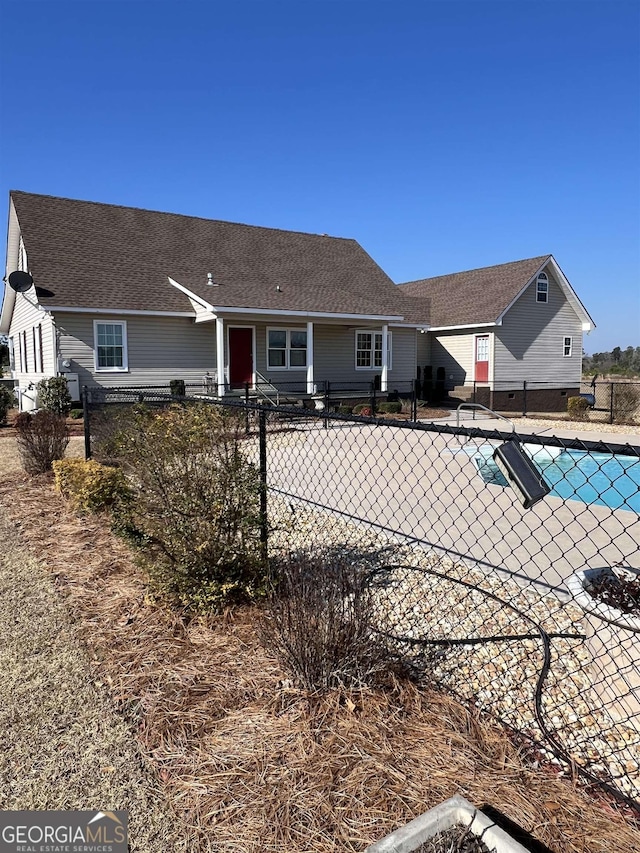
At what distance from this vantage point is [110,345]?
17.5 metres

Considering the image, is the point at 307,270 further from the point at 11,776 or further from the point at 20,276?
the point at 11,776

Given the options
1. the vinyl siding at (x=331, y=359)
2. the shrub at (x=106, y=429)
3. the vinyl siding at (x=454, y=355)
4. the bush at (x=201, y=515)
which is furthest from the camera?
the vinyl siding at (x=454, y=355)

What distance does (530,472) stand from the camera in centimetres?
222

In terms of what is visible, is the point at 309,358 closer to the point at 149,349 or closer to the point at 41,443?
the point at 149,349

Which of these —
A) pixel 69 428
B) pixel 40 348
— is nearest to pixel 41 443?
pixel 69 428

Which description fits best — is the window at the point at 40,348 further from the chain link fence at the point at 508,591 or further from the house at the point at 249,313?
the chain link fence at the point at 508,591

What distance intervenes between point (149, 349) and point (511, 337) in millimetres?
15398

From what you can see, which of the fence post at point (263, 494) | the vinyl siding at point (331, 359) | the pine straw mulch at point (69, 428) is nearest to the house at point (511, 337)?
the vinyl siding at point (331, 359)

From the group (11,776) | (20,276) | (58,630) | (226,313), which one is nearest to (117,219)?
(20,276)

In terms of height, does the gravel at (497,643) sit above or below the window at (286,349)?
Answer: below

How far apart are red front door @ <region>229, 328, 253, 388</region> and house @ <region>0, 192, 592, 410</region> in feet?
0.17

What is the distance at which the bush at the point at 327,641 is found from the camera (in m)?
2.75

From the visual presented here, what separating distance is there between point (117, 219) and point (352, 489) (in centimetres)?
1775

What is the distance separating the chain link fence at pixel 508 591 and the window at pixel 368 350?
1511 cm
